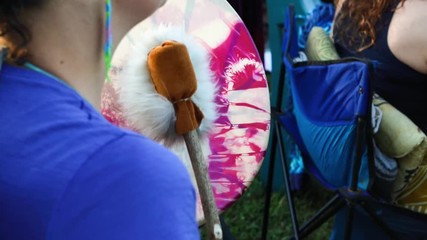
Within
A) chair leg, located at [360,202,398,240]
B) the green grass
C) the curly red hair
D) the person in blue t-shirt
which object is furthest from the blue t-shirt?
the green grass

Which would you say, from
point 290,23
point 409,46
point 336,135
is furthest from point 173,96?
point 290,23

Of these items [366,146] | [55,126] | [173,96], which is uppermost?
[55,126]

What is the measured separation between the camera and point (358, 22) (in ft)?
5.25

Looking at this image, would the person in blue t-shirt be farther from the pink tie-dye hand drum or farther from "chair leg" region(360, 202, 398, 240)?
"chair leg" region(360, 202, 398, 240)

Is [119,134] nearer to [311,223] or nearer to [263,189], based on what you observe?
[311,223]

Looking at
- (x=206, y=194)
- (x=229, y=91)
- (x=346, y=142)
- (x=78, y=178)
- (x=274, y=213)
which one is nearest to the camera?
(x=78, y=178)

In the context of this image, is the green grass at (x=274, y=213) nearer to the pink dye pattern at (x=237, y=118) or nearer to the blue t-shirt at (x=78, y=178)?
the pink dye pattern at (x=237, y=118)

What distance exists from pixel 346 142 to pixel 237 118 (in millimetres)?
391

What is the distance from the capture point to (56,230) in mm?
545

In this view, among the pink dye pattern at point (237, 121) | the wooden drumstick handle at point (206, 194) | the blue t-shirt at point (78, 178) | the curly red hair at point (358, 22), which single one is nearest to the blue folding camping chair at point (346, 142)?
the curly red hair at point (358, 22)

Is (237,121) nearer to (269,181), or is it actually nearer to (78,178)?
(78,178)

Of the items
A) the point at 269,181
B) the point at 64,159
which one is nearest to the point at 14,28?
the point at 64,159

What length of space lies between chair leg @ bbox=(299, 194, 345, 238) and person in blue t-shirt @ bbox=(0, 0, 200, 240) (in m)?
1.02

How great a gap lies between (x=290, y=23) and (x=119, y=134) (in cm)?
122
